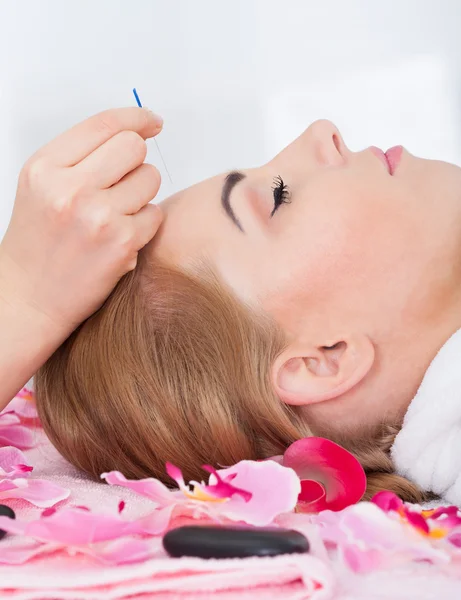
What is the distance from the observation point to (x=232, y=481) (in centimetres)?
90

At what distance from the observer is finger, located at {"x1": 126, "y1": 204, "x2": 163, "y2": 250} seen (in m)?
1.08

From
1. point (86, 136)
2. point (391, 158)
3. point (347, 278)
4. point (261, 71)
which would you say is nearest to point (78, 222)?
point (86, 136)

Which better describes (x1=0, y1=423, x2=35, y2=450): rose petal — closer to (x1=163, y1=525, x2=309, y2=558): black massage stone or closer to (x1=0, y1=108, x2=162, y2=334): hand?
(x1=0, y1=108, x2=162, y2=334): hand

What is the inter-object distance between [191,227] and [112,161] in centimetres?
14

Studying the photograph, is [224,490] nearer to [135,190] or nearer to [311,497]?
→ [311,497]

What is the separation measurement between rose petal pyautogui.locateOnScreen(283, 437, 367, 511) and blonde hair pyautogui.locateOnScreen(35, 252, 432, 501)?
0.18ft

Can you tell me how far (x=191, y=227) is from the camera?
110cm

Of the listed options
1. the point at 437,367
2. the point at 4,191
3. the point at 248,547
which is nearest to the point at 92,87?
the point at 4,191

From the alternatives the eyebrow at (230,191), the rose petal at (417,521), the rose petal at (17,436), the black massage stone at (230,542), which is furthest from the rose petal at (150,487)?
the rose petal at (17,436)

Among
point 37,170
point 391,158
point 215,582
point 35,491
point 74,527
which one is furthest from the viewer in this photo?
point 391,158

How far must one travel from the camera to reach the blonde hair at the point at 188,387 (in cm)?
105

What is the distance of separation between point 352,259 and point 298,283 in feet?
0.26

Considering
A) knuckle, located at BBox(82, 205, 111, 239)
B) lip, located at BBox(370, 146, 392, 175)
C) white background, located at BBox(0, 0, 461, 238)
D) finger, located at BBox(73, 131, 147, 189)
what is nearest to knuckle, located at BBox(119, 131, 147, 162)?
finger, located at BBox(73, 131, 147, 189)

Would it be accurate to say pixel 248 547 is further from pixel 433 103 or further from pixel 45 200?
pixel 433 103
